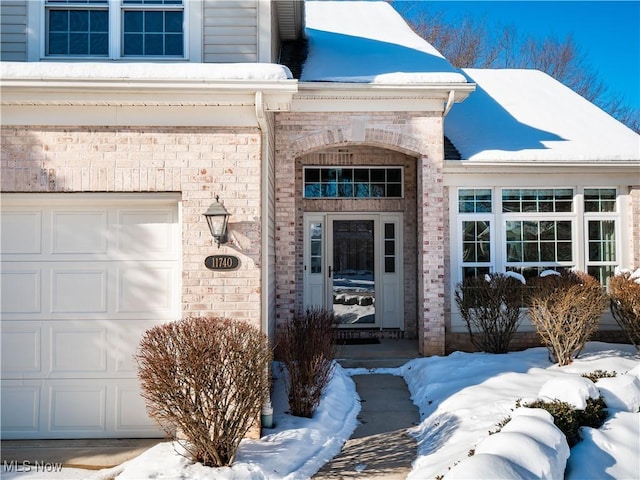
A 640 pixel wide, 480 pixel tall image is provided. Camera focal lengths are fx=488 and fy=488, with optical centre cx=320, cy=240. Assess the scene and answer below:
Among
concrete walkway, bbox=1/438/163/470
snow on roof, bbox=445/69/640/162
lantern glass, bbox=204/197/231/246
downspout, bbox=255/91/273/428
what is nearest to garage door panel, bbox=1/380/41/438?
concrete walkway, bbox=1/438/163/470

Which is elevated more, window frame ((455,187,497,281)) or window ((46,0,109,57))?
window ((46,0,109,57))

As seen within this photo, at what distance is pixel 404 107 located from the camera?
7.40m

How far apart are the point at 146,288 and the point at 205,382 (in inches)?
58.6

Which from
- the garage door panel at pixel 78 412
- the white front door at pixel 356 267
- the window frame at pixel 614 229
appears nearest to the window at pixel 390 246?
the white front door at pixel 356 267

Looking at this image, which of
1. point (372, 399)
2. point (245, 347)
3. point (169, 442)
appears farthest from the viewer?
point (372, 399)

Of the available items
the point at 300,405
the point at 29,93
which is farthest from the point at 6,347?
the point at 300,405

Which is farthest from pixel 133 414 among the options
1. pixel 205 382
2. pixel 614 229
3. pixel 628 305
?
pixel 614 229

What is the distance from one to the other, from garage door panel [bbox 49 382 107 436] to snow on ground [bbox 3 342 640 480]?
2.06 feet

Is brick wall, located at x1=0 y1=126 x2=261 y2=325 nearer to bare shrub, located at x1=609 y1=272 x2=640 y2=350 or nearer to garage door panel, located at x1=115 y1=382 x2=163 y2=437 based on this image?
garage door panel, located at x1=115 y1=382 x2=163 y2=437

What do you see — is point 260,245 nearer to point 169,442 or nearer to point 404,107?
point 169,442

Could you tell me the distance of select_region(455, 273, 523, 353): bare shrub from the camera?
7.26 metres

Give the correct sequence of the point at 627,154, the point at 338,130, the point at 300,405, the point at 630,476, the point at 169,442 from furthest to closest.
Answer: the point at 627,154, the point at 338,130, the point at 300,405, the point at 169,442, the point at 630,476

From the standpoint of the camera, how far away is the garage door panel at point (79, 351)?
16.1ft

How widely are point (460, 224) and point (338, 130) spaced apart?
2581mm
